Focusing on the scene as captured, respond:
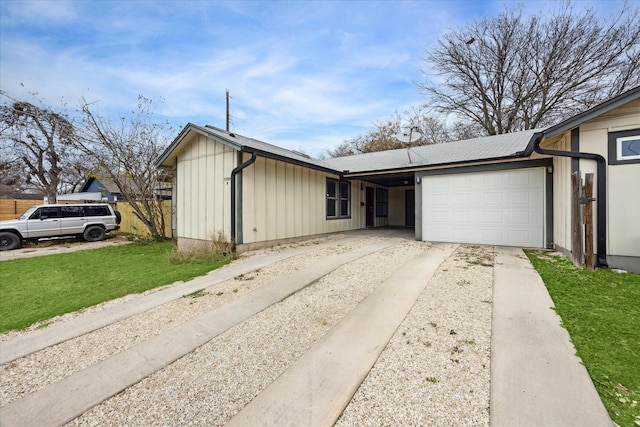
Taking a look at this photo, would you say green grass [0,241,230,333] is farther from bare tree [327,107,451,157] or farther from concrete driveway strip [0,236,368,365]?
bare tree [327,107,451,157]

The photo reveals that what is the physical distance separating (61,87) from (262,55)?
7537 millimetres

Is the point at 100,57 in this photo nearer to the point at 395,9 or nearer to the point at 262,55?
the point at 262,55

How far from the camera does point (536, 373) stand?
205 cm

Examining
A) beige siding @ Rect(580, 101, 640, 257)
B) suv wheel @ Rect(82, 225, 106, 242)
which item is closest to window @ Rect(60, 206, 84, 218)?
suv wheel @ Rect(82, 225, 106, 242)

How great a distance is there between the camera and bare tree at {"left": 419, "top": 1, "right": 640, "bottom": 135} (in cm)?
1320

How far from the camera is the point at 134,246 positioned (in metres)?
9.73

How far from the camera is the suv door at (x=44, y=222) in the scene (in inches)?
384

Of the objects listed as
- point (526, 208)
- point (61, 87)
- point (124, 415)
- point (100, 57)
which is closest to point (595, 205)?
point (526, 208)

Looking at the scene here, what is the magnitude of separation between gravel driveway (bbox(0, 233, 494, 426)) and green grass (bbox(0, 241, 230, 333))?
91cm

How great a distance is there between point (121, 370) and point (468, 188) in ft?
27.1

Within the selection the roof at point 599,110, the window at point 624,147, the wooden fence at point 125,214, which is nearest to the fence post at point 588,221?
the window at point 624,147

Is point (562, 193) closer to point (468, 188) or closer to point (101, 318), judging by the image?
point (468, 188)

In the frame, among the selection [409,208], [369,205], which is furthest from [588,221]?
[409,208]

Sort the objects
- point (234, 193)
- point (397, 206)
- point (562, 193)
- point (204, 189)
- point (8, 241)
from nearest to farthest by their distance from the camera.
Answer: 1. point (562, 193)
2. point (234, 193)
3. point (204, 189)
4. point (8, 241)
5. point (397, 206)
